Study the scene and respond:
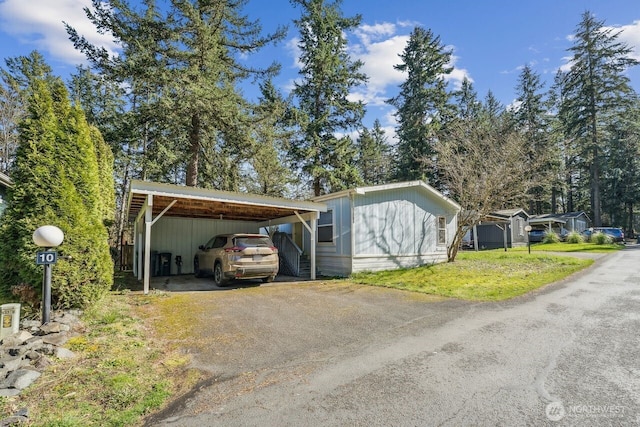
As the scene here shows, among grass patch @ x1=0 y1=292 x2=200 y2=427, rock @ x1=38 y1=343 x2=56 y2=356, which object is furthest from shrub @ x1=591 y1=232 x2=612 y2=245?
rock @ x1=38 y1=343 x2=56 y2=356

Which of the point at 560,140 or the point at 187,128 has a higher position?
the point at 560,140

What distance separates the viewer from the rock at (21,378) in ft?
9.69

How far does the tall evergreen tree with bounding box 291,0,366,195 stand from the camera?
20125mm

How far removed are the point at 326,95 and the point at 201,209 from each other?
511 inches

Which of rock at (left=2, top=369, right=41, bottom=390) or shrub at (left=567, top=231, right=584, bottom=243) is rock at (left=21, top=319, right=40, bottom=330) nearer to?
rock at (left=2, top=369, right=41, bottom=390)

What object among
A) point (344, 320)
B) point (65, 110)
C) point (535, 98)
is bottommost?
point (344, 320)

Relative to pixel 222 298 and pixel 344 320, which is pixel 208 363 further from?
pixel 222 298

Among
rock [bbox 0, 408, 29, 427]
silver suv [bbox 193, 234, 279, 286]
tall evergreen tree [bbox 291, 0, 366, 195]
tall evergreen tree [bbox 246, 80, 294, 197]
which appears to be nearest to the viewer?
rock [bbox 0, 408, 29, 427]

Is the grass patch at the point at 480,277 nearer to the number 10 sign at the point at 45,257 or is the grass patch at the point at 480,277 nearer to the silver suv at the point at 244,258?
the silver suv at the point at 244,258

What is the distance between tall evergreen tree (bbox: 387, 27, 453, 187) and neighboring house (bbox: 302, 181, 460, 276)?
13.2 m

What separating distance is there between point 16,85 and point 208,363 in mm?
24700

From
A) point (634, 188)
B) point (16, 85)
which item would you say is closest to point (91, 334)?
point (16, 85)

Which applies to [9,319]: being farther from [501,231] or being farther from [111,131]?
[501,231]

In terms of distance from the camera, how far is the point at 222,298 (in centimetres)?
762
